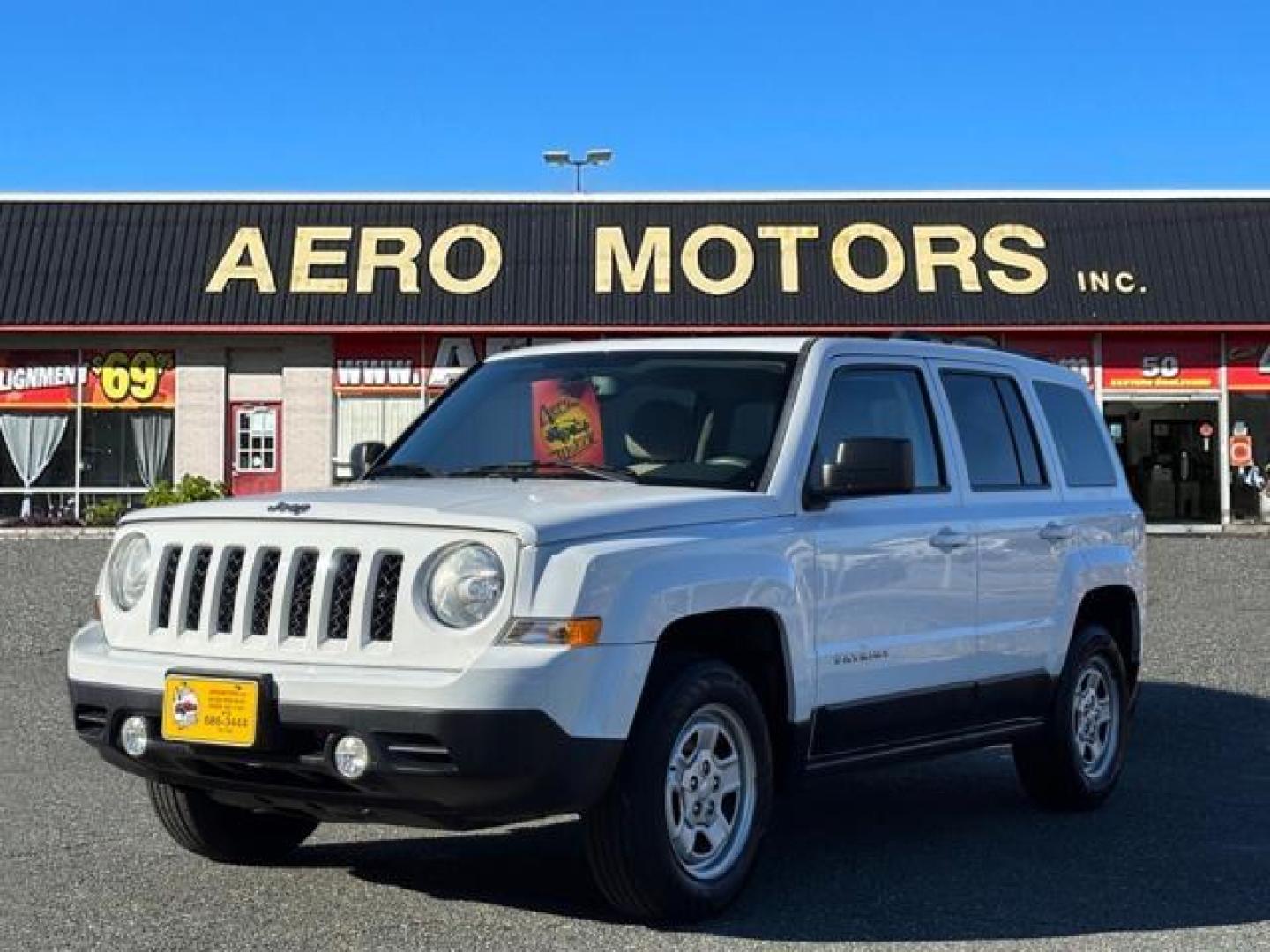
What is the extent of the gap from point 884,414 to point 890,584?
29.8 inches

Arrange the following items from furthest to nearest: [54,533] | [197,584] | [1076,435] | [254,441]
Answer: [254,441], [54,533], [1076,435], [197,584]

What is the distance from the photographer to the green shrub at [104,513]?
95.7 feet

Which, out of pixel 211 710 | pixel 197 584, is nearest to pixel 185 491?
pixel 197 584

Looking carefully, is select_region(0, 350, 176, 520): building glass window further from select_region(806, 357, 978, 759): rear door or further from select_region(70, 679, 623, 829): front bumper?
select_region(70, 679, 623, 829): front bumper

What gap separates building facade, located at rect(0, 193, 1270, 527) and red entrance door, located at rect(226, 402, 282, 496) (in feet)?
0.14

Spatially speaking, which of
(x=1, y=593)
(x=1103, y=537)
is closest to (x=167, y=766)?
(x=1103, y=537)

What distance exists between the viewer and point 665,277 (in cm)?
2923

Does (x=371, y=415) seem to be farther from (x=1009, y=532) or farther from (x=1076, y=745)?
(x=1009, y=532)

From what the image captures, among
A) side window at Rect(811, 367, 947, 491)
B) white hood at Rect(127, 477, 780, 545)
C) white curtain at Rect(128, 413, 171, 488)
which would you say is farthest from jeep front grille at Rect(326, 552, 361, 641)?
white curtain at Rect(128, 413, 171, 488)

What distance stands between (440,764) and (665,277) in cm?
2460

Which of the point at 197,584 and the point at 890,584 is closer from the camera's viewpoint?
the point at 197,584

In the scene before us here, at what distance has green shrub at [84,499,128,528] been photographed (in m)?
29.2

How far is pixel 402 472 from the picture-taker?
6605 millimetres

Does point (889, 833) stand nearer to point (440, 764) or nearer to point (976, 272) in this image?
point (440, 764)
